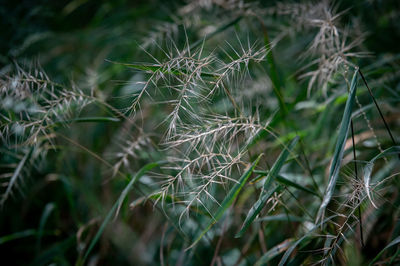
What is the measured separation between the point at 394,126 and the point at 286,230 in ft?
2.51

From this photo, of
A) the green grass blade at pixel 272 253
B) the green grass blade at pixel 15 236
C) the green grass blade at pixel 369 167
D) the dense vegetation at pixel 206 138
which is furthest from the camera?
the green grass blade at pixel 15 236

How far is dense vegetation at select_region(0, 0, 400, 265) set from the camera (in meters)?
0.95

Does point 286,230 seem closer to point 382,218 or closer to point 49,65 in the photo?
point 382,218

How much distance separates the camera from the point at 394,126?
5.21 ft

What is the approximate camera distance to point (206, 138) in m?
1.19

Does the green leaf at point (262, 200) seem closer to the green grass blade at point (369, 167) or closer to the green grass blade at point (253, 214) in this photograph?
the green grass blade at point (253, 214)

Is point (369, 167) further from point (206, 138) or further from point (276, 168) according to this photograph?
point (206, 138)

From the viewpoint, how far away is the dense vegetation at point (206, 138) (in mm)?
951

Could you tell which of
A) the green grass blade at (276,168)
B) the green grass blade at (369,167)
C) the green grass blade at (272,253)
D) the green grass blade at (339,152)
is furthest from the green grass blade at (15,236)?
the green grass blade at (369,167)

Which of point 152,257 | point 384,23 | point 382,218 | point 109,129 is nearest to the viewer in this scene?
point 382,218

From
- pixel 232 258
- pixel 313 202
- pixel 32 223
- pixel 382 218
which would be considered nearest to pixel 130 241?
pixel 232 258

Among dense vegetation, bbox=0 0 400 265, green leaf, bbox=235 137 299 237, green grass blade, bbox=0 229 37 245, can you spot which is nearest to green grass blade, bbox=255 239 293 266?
dense vegetation, bbox=0 0 400 265

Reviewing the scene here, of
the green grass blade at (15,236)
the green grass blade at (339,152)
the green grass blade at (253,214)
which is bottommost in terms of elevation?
the green grass blade at (15,236)

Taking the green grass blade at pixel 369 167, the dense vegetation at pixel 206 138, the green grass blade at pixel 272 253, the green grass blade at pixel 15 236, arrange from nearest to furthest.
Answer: the green grass blade at pixel 369 167 → the dense vegetation at pixel 206 138 → the green grass blade at pixel 272 253 → the green grass blade at pixel 15 236
